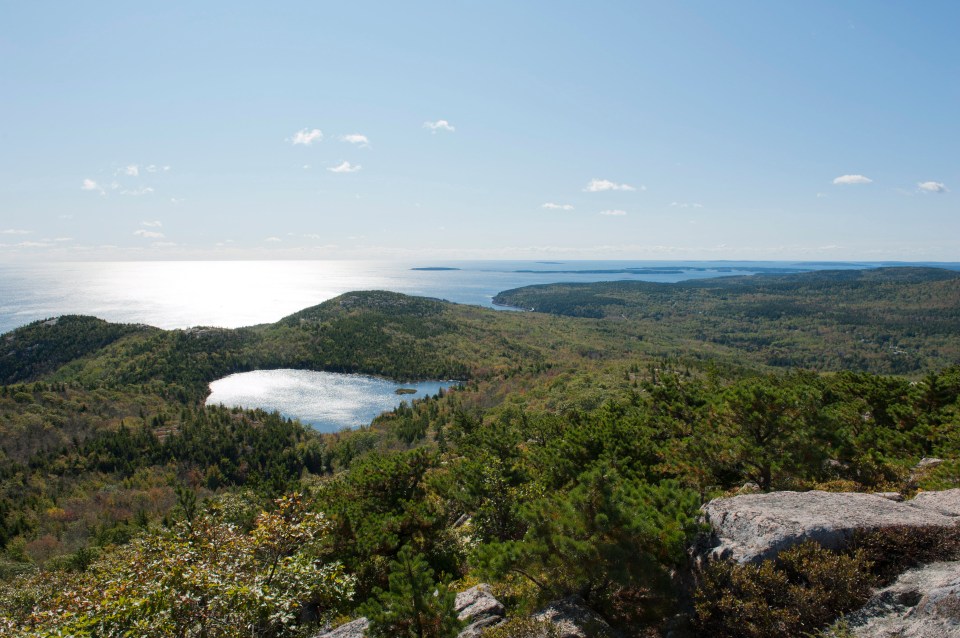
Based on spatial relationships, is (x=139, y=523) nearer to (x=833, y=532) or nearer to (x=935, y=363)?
(x=833, y=532)

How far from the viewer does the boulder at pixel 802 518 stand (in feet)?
34.7

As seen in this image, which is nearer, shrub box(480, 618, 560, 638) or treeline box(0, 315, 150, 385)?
shrub box(480, 618, 560, 638)

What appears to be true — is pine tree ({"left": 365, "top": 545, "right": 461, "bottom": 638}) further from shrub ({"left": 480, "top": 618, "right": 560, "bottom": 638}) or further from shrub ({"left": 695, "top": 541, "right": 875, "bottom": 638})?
shrub ({"left": 695, "top": 541, "right": 875, "bottom": 638})

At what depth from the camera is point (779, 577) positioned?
9938 millimetres

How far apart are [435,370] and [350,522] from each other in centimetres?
14483

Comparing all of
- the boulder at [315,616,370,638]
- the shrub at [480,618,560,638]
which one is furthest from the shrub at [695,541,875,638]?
the boulder at [315,616,370,638]

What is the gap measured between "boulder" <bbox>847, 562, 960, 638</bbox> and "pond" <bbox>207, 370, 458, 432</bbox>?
385 ft

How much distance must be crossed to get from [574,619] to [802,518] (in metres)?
6.47

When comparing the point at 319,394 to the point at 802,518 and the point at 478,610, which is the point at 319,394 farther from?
the point at 802,518

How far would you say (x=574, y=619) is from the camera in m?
11.9

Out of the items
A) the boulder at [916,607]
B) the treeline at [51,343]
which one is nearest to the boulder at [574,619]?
the boulder at [916,607]

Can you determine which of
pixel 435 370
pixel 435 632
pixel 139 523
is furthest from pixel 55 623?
pixel 435 370

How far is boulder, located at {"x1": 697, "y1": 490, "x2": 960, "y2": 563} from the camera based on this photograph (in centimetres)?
1057

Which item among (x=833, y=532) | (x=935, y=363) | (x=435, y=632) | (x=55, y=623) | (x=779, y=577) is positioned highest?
(x=833, y=532)
